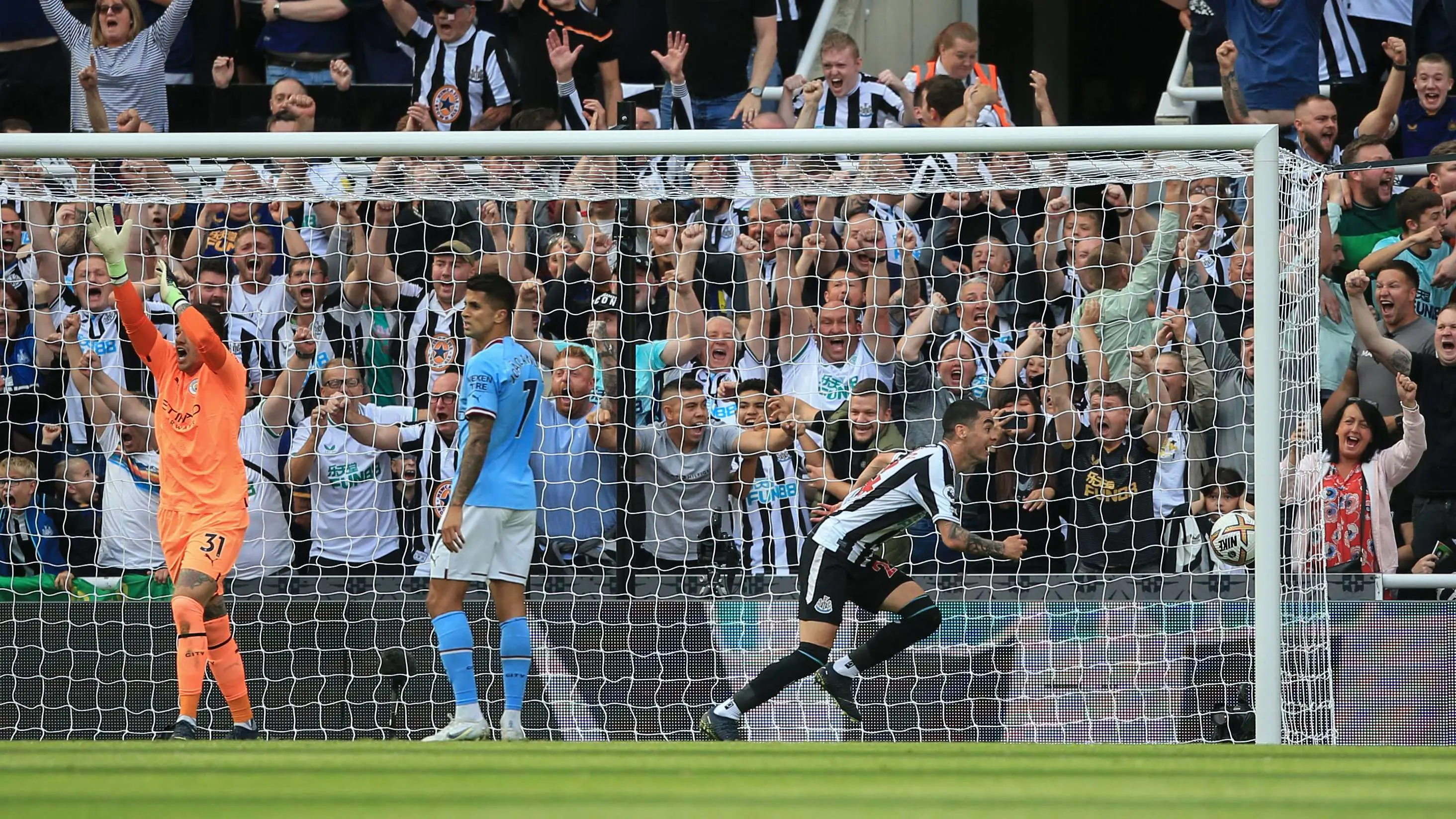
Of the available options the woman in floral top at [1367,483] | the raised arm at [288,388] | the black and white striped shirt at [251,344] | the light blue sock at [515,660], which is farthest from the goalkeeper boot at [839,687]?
the black and white striped shirt at [251,344]

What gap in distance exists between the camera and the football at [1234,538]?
615 cm

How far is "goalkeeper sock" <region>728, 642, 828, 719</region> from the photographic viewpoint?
5758 millimetres

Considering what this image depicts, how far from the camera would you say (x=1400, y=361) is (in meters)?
6.43

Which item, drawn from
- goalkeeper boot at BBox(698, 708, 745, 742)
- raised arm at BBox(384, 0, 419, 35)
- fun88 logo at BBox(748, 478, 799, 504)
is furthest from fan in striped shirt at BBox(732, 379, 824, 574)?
raised arm at BBox(384, 0, 419, 35)

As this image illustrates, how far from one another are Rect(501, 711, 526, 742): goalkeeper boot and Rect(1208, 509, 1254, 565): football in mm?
2852

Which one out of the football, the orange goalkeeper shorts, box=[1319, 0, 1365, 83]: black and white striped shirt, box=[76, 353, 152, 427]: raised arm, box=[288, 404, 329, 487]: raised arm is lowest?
the football

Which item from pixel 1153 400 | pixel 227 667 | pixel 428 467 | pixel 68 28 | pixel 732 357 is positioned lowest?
pixel 227 667

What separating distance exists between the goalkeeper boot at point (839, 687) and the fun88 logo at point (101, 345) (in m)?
3.42

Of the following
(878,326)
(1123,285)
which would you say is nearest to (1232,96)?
(1123,285)

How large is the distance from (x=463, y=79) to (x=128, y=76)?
1.89 metres

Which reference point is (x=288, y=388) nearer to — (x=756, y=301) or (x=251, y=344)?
(x=251, y=344)

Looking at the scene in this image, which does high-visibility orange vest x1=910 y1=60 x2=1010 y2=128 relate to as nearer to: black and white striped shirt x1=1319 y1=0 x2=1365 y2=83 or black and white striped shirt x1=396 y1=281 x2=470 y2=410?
black and white striped shirt x1=1319 y1=0 x2=1365 y2=83

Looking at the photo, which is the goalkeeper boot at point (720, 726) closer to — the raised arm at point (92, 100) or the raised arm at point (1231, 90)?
the raised arm at point (1231, 90)

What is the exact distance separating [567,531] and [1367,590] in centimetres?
322
